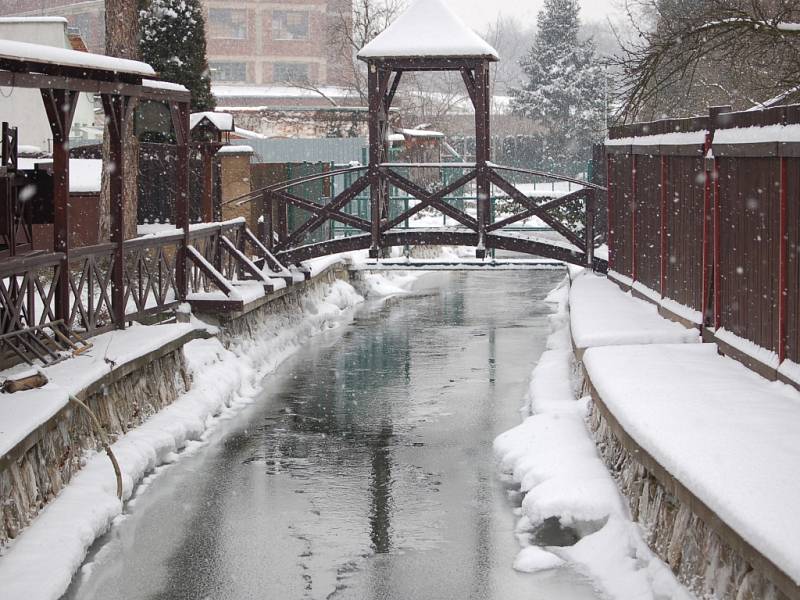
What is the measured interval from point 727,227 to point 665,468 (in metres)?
3.90

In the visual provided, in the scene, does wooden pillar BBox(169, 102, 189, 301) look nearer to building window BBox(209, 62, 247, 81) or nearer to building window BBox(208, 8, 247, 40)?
building window BBox(209, 62, 247, 81)

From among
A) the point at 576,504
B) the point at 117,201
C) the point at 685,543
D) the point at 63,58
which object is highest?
the point at 63,58

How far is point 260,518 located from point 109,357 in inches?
104

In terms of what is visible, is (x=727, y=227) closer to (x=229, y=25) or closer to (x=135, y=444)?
(x=135, y=444)

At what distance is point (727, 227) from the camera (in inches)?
417

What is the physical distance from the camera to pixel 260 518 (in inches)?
366

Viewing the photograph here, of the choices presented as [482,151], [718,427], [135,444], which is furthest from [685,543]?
[482,151]

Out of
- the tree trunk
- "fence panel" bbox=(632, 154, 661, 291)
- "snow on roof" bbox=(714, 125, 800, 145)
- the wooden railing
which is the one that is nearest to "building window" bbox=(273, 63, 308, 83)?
the wooden railing

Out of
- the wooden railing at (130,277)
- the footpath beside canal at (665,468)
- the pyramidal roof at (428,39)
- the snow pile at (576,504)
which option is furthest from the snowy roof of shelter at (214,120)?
the footpath beside canal at (665,468)

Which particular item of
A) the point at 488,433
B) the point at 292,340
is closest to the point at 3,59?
the point at 488,433

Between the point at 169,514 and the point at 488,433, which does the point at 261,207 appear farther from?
the point at 169,514

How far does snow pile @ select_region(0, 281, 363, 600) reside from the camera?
771 cm

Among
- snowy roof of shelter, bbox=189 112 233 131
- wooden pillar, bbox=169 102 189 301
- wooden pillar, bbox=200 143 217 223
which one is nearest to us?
wooden pillar, bbox=169 102 189 301

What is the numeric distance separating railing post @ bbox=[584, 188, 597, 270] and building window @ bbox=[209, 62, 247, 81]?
182 ft
